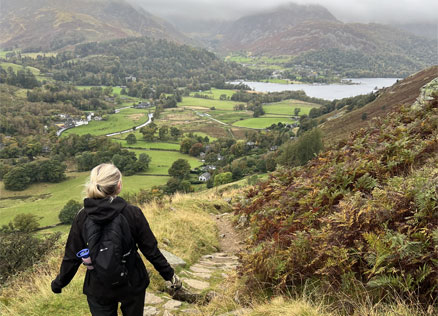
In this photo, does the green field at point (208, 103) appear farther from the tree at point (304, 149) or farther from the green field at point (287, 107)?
the tree at point (304, 149)

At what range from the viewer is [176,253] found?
706cm

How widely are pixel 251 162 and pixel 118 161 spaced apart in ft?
102

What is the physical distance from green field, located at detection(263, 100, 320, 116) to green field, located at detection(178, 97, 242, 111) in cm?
1935

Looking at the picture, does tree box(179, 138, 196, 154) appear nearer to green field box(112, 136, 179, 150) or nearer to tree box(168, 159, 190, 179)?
green field box(112, 136, 179, 150)

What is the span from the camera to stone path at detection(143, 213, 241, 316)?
15.1ft

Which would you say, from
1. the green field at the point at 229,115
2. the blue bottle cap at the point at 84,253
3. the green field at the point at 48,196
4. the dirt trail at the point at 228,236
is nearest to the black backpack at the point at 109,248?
the blue bottle cap at the point at 84,253

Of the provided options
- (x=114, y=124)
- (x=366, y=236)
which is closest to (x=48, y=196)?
(x=114, y=124)

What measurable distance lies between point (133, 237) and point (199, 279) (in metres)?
3.33

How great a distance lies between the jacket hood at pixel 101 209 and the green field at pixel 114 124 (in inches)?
4026

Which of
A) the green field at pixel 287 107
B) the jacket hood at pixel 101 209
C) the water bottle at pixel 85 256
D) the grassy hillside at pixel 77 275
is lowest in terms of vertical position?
the green field at pixel 287 107

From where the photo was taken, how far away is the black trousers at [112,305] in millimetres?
3137

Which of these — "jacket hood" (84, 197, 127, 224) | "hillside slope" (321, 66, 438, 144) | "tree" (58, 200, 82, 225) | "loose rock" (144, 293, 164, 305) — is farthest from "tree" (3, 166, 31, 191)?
"jacket hood" (84, 197, 127, 224)

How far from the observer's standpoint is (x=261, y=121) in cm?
10944

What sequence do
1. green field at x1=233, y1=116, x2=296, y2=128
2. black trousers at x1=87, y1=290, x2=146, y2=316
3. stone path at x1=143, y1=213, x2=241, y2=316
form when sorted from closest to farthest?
black trousers at x1=87, y1=290, x2=146, y2=316, stone path at x1=143, y1=213, x2=241, y2=316, green field at x1=233, y1=116, x2=296, y2=128
